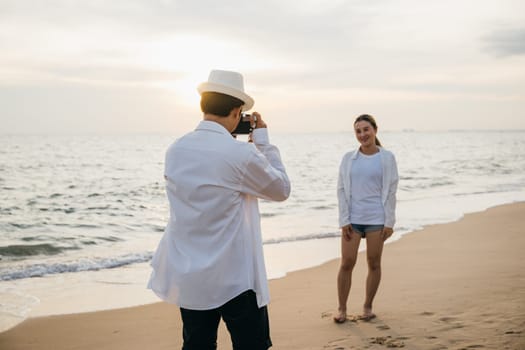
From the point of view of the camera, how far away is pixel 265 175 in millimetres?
2293

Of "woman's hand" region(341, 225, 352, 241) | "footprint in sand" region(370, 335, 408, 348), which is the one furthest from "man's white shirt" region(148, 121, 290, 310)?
"woman's hand" region(341, 225, 352, 241)

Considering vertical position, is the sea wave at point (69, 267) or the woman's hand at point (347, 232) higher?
the woman's hand at point (347, 232)

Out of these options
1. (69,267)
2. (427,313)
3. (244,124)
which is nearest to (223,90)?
(244,124)

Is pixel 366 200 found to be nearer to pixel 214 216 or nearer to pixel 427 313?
pixel 427 313

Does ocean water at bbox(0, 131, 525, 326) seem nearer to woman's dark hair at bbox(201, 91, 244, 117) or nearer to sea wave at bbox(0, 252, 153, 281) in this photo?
sea wave at bbox(0, 252, 153, 281)

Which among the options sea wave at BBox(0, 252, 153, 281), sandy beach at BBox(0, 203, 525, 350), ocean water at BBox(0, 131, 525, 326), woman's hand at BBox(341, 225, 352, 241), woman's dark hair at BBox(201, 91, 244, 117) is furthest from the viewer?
ocean water at BBox(0, 131, 525, 326)

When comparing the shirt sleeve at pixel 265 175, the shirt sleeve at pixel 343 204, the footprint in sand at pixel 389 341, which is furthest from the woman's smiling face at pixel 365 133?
the shirt sleeve at pixel 265 175

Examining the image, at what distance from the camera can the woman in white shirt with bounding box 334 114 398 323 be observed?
5035 mm

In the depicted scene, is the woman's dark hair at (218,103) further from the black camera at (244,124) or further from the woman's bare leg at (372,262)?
the woman's bare leg at (372,262)

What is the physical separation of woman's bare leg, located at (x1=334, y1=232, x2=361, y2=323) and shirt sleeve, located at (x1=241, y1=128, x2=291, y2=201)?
2.83 metres

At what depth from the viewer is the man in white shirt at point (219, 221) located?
89.0 inches

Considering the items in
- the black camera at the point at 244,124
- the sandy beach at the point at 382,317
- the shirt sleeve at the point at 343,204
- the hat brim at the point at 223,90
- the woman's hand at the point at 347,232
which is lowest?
the sandy beach at the point at 382,317

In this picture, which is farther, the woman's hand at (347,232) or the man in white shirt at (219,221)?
the woman's hand at (347,232)

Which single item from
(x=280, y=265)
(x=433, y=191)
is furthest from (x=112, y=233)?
(x=433, y=191)
